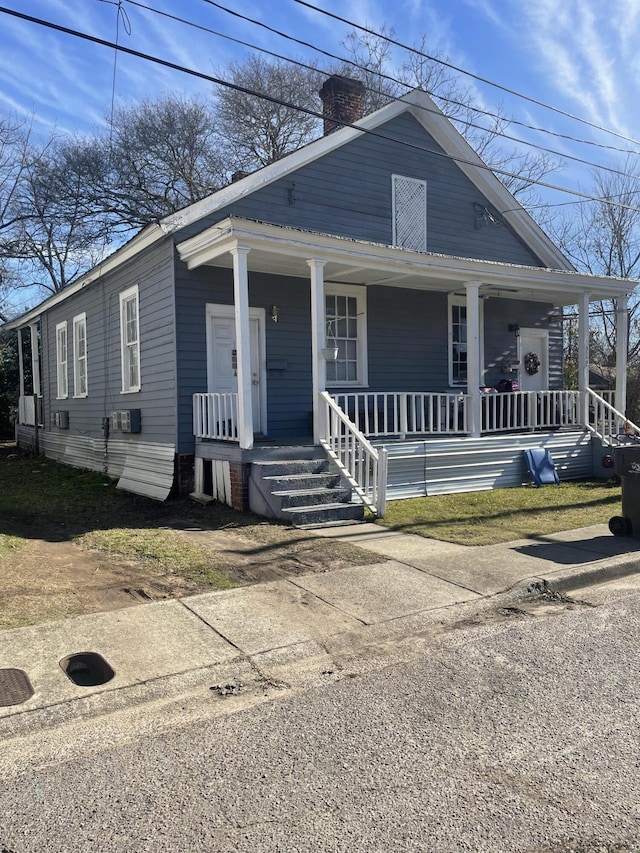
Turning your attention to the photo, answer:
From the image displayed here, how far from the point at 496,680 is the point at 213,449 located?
6.86 metres

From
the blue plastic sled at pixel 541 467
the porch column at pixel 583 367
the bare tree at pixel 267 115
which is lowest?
the blue plastic sled at pixel 541 467

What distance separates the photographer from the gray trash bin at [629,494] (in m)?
7.61

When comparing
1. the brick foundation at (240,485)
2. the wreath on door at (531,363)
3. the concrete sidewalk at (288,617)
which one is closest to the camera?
the concrete sidewalk at (288,617)

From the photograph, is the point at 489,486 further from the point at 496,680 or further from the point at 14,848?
the point at 14,848

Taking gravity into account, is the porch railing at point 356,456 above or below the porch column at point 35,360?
below

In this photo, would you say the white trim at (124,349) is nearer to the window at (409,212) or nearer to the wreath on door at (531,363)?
the window at (409,212)

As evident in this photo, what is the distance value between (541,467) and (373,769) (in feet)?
31.4

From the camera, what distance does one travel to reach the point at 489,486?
11453mm

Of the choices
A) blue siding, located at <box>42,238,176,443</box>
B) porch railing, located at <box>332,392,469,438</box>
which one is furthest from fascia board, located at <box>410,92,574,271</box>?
blue siding, located at <box>42,238,176,443</box>

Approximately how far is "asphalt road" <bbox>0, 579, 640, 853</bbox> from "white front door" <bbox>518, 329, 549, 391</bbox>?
451 inches

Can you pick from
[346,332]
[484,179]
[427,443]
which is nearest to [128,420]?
[346,332]

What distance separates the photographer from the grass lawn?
8.09 meters

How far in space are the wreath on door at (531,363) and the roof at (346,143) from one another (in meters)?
2.18

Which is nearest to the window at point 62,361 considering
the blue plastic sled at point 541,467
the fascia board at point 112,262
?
the fascia board at point 112,262
